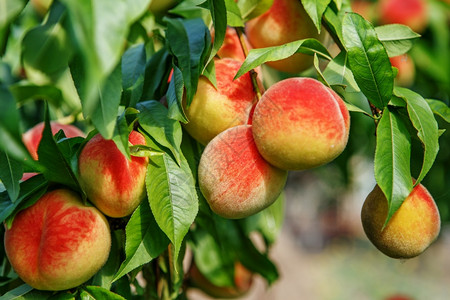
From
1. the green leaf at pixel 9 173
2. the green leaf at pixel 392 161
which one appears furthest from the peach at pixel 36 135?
the green leaf at pixel 392 161

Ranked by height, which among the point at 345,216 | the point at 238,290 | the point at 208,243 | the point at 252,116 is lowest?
the point at 345,216

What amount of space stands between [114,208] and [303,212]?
6.85m

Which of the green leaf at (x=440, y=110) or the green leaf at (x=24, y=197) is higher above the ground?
the green leaf at (x=440, y=110)

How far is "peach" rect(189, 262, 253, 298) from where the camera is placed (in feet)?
3.59

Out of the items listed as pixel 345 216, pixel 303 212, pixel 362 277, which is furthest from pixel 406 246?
pixel 303 212

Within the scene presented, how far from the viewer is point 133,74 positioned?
69 centimetres

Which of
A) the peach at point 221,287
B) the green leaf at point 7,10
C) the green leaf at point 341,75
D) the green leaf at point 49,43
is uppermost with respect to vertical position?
the green leaf at point 7,10

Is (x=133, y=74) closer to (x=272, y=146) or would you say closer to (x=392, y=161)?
(x=272, y=146)

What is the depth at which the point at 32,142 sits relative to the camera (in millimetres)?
849

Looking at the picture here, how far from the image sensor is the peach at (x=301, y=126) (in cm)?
57

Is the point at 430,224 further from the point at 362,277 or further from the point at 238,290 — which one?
the point at 362,277

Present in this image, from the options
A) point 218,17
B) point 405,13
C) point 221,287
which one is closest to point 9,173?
point 218,17

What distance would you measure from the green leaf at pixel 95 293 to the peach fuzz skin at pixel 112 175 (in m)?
0.09

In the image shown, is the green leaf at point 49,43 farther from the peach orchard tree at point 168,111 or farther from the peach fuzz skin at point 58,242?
the peach fuzz skin at point 58,242
